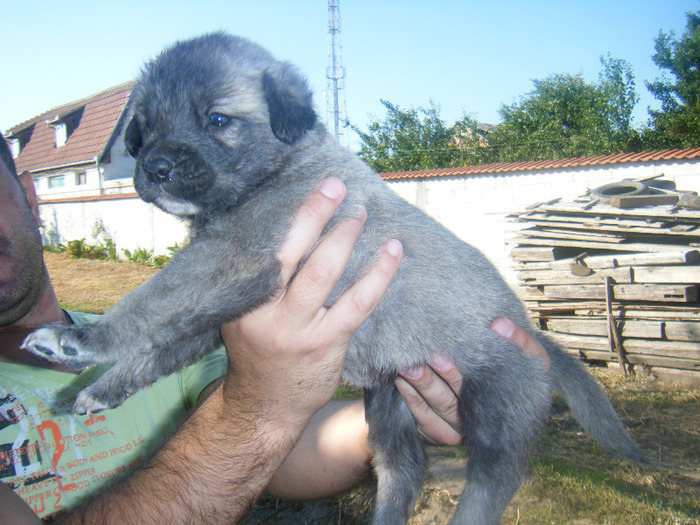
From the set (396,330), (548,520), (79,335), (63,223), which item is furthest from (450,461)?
(63,223)

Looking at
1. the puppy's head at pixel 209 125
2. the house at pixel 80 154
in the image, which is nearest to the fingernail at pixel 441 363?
the puppy's head at pixel 209 125

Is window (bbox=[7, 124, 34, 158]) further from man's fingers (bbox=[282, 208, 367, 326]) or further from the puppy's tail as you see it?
the puppy's tail

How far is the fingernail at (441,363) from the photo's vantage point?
7.16 feet

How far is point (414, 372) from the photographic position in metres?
2.22

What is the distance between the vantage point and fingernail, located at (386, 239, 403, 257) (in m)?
2.04

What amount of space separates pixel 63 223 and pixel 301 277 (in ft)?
50.8

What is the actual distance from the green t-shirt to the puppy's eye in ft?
4.20

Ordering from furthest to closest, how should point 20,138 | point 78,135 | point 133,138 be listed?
point 20,138, point 78,135, point 133,138

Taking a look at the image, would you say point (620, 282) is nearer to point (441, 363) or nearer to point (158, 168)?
point (441, 363)

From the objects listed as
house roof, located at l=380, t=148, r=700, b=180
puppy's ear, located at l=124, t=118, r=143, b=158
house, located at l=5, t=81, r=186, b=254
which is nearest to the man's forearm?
puppy's ear, located at l=124, t=118, r=143, b=158

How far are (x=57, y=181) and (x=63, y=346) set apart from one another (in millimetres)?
23135

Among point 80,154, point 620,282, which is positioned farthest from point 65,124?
point 620,282

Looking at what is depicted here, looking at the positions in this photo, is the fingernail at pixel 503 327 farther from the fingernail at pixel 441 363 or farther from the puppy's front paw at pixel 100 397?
the puppy's front paw at pixel 100 397

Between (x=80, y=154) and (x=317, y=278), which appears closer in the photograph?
(x=317, y=278)
